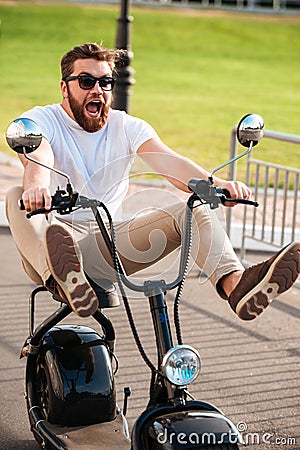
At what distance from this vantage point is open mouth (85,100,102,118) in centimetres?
412

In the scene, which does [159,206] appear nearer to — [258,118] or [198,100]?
[258,118]

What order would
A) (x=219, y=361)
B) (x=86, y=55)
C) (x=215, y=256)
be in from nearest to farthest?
1. (x=215, y=256)
2. (x=86, y=55)
3. (x=219, y=361)

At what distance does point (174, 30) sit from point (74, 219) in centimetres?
3524

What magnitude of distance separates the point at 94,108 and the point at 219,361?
202 cm

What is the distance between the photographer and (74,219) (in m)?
3.98

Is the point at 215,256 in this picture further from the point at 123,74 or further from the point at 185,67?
the point at 185,67

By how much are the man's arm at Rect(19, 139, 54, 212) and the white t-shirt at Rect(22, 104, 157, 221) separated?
0.42ft

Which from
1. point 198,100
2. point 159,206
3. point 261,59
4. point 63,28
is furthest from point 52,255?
point 63,28

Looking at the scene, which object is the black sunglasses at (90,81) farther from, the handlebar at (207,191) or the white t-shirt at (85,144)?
the handlebar at (207,191)

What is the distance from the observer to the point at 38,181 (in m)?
3.80

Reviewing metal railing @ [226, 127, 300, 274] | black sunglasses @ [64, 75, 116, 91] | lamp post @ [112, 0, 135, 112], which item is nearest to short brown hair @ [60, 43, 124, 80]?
black sunglasses @ [64, 75, 116, 91]

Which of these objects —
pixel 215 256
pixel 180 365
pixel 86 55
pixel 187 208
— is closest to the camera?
pixel 180 365

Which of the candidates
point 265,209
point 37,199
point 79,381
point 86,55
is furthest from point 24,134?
point 265,209

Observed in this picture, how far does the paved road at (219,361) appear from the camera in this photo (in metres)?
4.63
